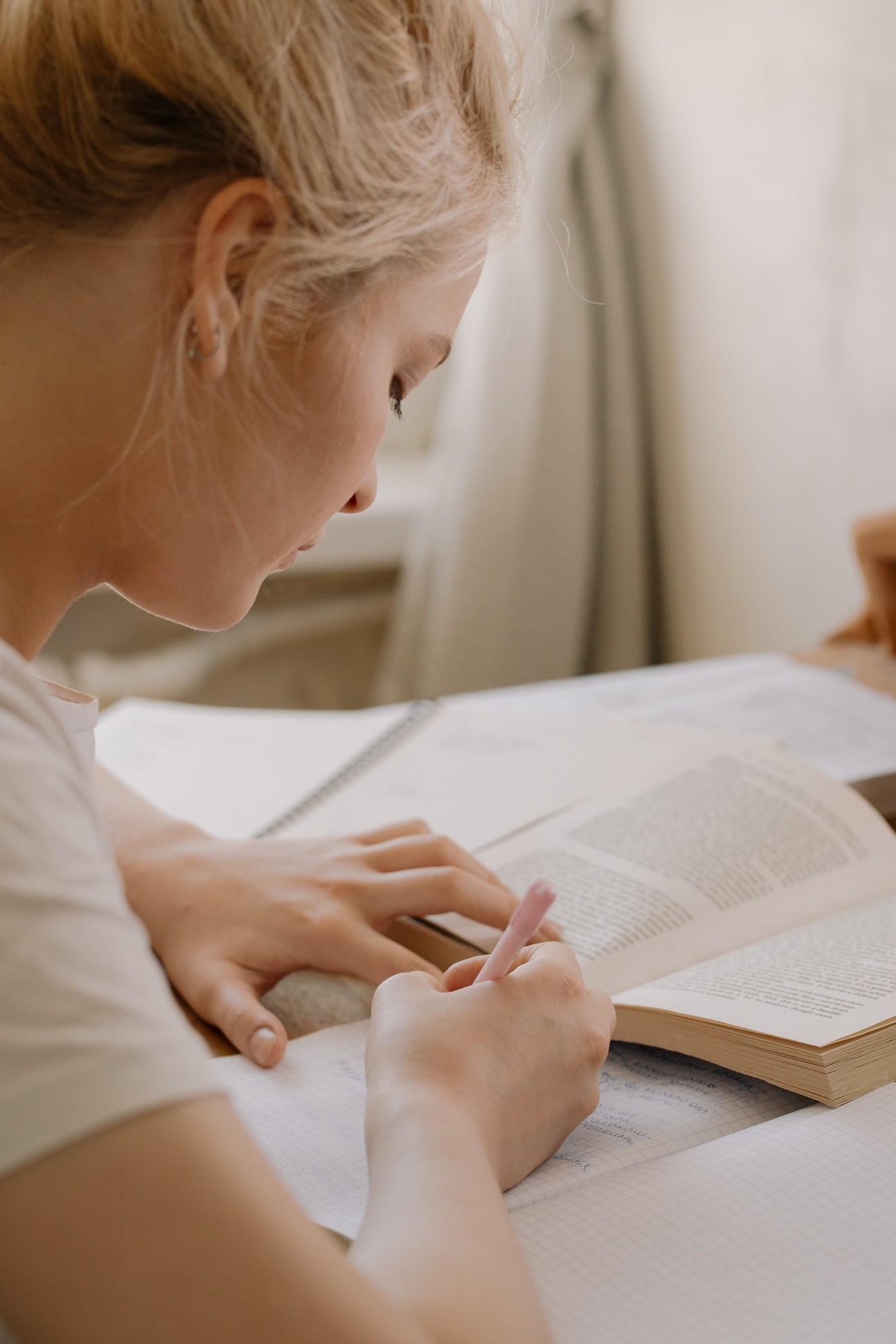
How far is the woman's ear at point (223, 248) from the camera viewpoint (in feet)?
1.42

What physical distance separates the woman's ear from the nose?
14 centimetres

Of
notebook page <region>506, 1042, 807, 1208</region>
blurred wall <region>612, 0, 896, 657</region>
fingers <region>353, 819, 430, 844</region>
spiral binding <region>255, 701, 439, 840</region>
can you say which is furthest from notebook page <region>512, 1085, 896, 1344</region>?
blurred wall <region>612, 0, 896, 657</region>

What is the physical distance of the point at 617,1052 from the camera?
0.57 metres

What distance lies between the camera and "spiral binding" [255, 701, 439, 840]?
80cm

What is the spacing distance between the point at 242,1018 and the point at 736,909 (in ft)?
0.81

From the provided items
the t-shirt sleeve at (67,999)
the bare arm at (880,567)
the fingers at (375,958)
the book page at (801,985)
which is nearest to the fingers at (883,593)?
the bare arm at (880,567)

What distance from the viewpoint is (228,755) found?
3.03 feet

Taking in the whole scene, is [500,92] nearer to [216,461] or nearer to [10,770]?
[216,461]

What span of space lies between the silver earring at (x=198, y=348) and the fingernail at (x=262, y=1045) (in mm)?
282

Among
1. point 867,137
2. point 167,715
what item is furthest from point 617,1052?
point 867,137

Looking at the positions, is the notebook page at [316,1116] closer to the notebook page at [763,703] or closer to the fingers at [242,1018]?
the fingers at [242,1018]

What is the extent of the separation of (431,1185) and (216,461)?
28 centimetres

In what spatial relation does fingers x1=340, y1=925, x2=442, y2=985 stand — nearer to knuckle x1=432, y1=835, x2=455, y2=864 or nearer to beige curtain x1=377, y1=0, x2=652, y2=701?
knuckle x1=432, y1=835, x2=455, y2=864

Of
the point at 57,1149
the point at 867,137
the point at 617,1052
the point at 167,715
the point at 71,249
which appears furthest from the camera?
the point at 867,137
